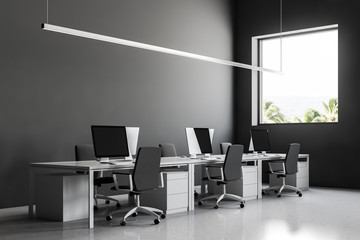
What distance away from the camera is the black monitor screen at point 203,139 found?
25.2ft

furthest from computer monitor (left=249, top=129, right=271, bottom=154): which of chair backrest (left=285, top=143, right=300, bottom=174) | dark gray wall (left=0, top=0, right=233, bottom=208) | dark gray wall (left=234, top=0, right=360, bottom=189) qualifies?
dark gray wall (left=0, top=0, right=233, bottom=208)

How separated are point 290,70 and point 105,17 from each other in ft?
17.3

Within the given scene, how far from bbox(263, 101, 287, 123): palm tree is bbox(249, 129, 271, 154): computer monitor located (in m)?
2.58

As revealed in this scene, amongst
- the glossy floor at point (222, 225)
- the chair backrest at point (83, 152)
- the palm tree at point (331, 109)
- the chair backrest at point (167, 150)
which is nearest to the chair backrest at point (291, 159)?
the glossy floor at point (222, 225)

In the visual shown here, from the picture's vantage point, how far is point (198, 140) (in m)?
7.68

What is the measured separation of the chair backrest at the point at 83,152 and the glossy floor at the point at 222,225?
865mm

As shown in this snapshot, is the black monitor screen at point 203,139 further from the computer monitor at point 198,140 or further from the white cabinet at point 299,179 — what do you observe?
the white cabinet at point 299,179

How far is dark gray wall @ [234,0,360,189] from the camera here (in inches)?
372

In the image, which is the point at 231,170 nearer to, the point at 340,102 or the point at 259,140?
the point at 259,140

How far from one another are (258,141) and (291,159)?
833mm

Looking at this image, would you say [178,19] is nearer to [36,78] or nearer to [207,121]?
[207,121]

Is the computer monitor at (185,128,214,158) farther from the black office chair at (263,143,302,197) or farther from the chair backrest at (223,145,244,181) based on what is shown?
the black office chair at (263,143,302,197)

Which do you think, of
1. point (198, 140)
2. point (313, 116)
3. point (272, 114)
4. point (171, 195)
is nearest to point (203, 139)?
point (198, 140)

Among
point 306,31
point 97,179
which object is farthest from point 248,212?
point 306,31
